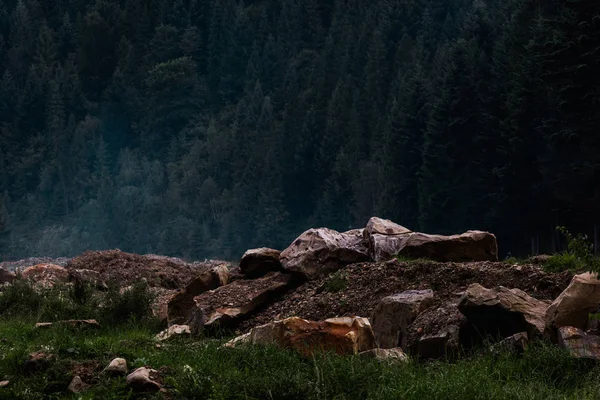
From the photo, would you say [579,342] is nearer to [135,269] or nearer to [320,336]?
[320,336]

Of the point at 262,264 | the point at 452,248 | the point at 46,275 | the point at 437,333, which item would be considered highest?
the point at 452,248

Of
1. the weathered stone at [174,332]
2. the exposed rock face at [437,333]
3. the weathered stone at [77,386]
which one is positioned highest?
the weathered stone at [77,386]

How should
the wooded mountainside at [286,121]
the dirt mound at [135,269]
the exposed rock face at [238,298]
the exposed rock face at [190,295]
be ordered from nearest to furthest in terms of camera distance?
the exposed rock face at [238,298], the exposed rock face at [190,295], the dirt mound at [135,269], the wooded mountainside at [286,121]

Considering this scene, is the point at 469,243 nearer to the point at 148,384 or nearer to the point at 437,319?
the point at 437,319

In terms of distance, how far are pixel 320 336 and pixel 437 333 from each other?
1403 millimetres

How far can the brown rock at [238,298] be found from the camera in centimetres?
1273

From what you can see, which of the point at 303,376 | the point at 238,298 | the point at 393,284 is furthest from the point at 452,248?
the point at 303,376

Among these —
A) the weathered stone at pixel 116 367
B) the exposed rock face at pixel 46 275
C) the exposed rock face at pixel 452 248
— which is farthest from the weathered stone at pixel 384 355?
the exposed rock face at pixel 46 275

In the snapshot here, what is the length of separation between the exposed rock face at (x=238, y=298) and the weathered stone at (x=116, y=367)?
11.5 ft

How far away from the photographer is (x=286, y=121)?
86375mm

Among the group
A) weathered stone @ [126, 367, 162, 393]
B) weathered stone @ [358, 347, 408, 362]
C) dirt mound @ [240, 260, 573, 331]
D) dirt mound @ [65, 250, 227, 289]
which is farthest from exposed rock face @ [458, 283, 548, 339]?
dirt mound @ [65, 250, 227, 289]

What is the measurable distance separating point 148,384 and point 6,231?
94296 millimetres

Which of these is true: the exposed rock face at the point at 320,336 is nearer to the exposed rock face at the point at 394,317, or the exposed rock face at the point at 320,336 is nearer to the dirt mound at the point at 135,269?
the exposed rock face at the point at 394,317

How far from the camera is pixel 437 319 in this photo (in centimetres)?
1048
